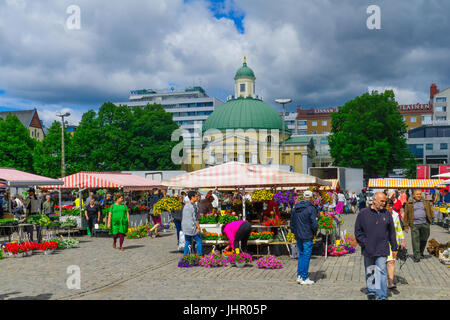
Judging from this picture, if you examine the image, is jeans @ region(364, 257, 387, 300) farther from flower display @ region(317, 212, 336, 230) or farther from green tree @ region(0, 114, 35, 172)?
green tree @ region(0, 114, 35, 172)

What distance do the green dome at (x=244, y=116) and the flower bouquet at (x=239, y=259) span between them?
219ft

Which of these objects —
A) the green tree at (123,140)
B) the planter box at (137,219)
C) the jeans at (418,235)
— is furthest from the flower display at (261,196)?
the green tree at (123,140)

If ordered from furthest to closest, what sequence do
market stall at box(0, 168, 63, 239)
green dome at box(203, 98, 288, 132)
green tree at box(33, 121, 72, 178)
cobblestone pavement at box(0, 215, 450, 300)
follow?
green dome at box(203, 98, 288, 132), green tree at box(33, 121, 72, 178), market stall at box(0, 168, 63, 239), cobblestone pavement at box(0, 215, 450, 300)

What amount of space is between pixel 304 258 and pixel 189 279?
228 cm

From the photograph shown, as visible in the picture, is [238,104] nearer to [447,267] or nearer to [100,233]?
[100,233]

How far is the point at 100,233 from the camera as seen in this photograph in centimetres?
1816

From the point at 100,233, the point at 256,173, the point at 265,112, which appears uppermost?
the point at 265,112

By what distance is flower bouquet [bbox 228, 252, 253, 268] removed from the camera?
10.5 meters

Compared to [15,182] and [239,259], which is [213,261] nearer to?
[239,259]

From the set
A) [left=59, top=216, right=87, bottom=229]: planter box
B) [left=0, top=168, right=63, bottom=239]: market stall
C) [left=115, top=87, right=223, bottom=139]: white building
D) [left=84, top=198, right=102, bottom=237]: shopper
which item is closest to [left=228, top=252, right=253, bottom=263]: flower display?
[left=0, top=168, right=63, bottom=239]: market stall

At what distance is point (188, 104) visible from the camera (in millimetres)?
128750

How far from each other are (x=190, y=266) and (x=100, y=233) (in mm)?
8476

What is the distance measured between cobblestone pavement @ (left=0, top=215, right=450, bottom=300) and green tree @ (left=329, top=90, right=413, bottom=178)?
38374mm
